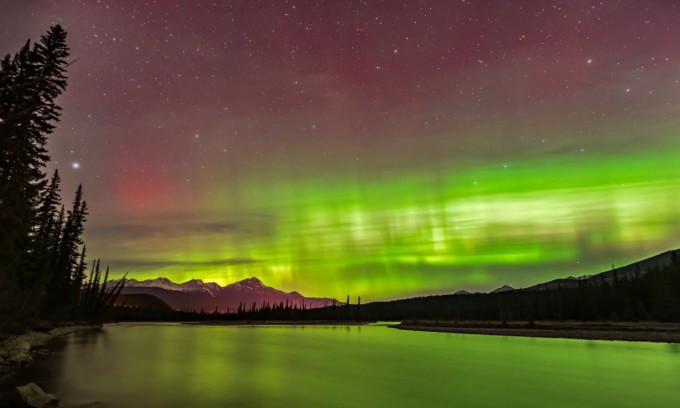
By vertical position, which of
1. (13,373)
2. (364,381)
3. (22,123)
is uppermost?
(22,123)

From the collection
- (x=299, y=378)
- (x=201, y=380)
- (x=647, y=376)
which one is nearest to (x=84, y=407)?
(x=201, y=380)

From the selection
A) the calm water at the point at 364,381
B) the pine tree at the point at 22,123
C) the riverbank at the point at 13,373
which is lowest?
the calm water at the point at 364,381

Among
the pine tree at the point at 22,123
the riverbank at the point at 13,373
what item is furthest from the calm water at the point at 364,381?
the pine tree at the point at 22,123

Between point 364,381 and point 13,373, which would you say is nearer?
point 13,373

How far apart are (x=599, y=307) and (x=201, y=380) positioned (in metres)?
118

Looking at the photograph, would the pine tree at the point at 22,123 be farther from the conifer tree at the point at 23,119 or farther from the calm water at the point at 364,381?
the calm water at the point at 364,381

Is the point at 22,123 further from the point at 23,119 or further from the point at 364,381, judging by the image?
the point at 364,381

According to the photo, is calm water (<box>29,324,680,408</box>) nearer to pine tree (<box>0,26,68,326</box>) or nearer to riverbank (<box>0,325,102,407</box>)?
riverbank (<box>0,325,102,407</box>)

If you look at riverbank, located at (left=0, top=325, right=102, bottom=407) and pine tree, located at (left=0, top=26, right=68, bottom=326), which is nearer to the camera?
riverbank, located at (left=0, top=325, right=102, bottom=407)

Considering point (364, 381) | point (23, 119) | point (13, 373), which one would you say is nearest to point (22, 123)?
point (23, 119)

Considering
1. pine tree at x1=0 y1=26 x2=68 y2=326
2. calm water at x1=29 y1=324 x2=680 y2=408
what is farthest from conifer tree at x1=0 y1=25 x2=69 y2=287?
calm water at x1=29 y1=324 x2=680 y2=408

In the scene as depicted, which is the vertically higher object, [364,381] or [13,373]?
[13,373]

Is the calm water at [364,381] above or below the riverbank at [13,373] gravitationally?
below

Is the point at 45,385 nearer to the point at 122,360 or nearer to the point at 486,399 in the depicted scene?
the point at 122,360
